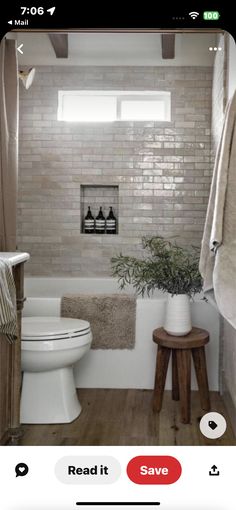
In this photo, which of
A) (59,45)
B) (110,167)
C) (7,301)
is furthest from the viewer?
(110,167)

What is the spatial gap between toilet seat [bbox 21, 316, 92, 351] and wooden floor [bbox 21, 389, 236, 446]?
15cm

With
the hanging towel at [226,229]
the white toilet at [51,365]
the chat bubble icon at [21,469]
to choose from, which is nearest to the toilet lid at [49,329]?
the white toilet at [51,365]

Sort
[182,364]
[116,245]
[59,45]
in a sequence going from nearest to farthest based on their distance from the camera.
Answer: [59,45]
[182,364]
[116,245]

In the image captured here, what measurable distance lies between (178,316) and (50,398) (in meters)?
0.46

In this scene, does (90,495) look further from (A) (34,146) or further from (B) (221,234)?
(A) (34,146)

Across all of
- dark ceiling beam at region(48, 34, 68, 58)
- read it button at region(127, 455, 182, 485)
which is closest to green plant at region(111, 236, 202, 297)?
dark ceiling beam at region(48, 34, 68, 58)

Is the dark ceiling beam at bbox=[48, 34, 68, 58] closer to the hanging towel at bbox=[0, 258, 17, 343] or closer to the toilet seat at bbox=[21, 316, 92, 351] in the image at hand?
the hanging towel at bbox=[0, 258, 17, 343]

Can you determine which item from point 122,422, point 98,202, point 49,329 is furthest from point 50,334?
point 98,202

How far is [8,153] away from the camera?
4.09 feet

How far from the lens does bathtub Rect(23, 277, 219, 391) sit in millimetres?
1383

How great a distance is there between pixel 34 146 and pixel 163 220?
51 cm
